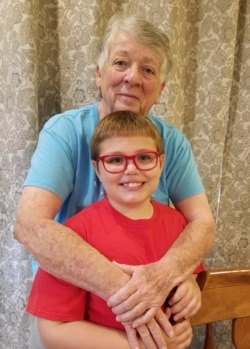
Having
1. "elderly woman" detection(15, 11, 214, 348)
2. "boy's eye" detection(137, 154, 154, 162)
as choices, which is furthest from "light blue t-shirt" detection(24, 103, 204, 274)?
"boy's eye" detection(137, 154, 154, 162)

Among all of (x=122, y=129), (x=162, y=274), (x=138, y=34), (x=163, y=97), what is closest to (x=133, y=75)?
(x=138, y=34)

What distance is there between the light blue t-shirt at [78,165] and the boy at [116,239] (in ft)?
0.51

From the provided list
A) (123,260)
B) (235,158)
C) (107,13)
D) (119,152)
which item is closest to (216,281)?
(123,260)

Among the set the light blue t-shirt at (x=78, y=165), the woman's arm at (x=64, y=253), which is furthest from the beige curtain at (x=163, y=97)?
the woman's arm at (x=64, y=253)

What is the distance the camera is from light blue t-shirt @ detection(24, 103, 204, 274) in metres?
1.13

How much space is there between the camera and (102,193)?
1233 mm

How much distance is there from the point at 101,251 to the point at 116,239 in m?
0.05

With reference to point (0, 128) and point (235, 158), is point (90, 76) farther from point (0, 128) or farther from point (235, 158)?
point (235, 158)

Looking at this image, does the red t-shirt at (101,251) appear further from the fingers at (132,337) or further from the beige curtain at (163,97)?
the beige curtain at (163,97)

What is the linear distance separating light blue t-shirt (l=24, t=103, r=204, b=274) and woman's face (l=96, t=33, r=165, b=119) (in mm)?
101

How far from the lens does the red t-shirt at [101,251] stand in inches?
36.4

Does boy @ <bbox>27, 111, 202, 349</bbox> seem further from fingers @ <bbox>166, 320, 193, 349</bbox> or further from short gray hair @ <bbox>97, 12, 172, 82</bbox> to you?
short gray hair @ <bbox>97, 12, 172, 82</bbox>

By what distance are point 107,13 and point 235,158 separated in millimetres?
879

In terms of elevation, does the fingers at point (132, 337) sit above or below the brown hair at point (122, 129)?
below
